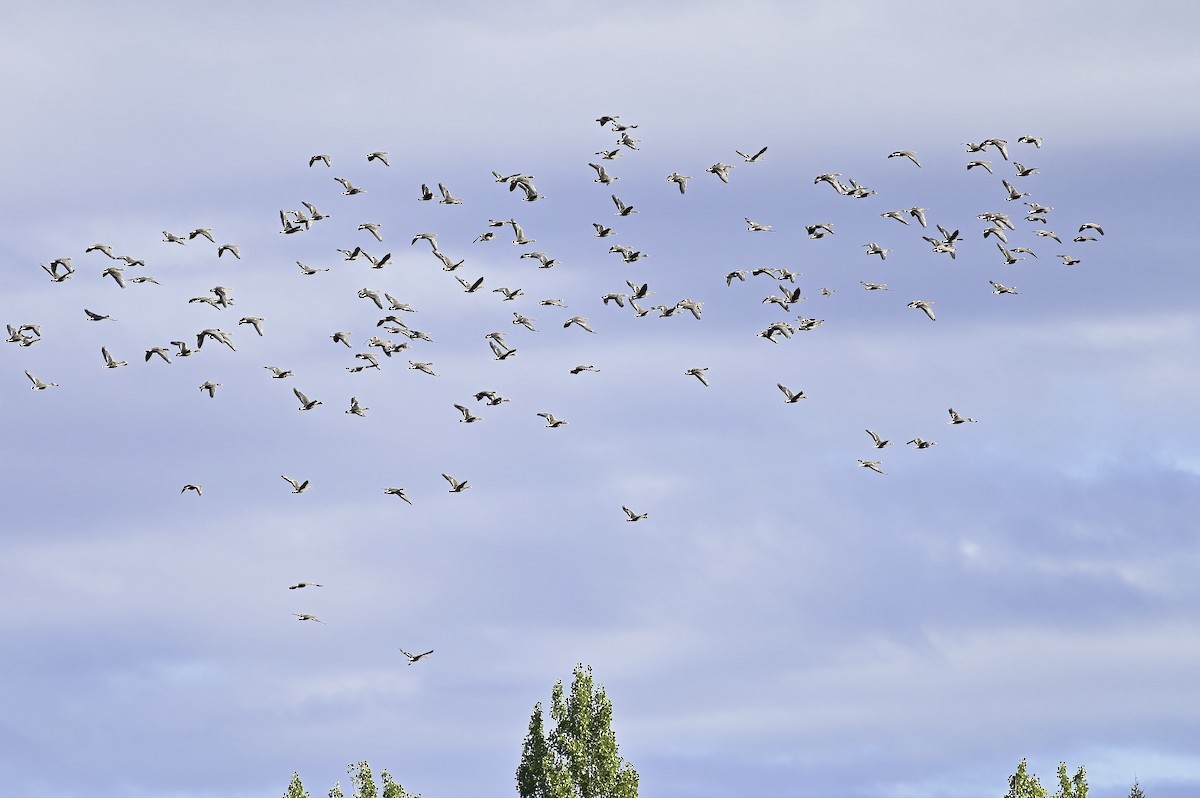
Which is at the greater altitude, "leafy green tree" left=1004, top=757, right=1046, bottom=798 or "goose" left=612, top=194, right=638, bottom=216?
"goose" left=612, top=194, right=638, bottom=216

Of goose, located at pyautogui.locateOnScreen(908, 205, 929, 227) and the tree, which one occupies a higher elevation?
goose, located at pyautogui.locateOnScreen(908, 205, 929, 227)

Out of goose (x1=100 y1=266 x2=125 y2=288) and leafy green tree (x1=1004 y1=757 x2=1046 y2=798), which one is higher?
goose (x1=100 y1=266 x2=125 y2=288)

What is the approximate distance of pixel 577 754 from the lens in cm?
10975

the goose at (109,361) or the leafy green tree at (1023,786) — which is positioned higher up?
the goose at (109,361)

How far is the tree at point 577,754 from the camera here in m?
109

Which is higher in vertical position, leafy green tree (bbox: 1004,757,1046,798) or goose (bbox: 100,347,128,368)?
goose (bbox: 100,347,128,368)

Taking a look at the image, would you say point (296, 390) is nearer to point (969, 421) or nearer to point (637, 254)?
point (637, 254)

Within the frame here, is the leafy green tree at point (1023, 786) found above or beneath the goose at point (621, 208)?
beneath

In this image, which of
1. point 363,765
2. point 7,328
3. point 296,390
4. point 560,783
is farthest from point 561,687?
point 7,328

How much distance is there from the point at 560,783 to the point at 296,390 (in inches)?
933

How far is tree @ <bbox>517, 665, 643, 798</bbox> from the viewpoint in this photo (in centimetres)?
10888

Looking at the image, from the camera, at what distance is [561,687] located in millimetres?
111750

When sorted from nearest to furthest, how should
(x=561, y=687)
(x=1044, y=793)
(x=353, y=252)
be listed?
(x=1044, y=793), (x=561, y=687), (x=353, y=252)

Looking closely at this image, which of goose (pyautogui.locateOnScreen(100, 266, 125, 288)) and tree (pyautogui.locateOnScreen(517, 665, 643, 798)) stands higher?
goose (pyautogui.locateOnScreen(100, 266, 125, 288))
